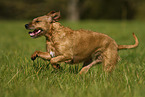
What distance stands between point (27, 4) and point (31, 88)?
27188 mm

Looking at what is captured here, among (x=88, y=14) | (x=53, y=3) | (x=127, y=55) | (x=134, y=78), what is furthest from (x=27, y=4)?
(x=134, y=78)

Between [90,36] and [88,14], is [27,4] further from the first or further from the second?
[90,36]

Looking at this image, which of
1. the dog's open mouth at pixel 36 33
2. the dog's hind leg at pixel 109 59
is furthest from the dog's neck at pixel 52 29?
the dog's hind leg at pixel 109 59

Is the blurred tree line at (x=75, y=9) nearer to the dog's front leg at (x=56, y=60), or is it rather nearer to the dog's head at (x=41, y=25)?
the dog's head at (x=41, y=25)

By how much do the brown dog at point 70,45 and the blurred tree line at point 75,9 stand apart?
2100 centimetres

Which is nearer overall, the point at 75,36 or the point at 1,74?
the point at 1,74

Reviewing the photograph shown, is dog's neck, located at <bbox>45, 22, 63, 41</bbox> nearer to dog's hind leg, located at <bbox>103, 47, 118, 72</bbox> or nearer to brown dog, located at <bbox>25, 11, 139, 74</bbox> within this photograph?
brown dog, located at <bbox>25, 11, 139, 74</bbox>

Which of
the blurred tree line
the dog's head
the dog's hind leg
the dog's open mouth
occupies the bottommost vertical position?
the dog's hind leg

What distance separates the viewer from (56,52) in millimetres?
4082

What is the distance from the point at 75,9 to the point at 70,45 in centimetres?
2187

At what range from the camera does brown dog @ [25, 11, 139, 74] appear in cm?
408

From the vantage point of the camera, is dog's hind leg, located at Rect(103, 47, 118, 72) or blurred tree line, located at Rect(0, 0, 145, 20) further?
blurred tree line, located at Rect(0, 0, 145, 20)

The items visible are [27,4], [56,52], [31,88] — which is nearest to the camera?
[31,88]

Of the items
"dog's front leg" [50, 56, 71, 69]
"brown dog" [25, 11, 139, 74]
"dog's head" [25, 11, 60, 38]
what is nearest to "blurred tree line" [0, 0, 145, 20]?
"brown dog" [25, 11, 139, 74]
